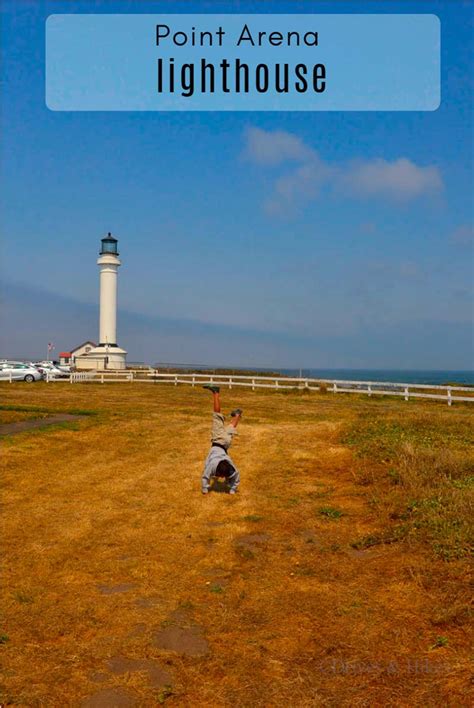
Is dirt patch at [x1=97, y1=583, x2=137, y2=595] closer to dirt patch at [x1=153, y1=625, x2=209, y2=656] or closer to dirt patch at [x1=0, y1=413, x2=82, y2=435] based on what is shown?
dirt patch at [x1=153, y1=625, x2=209, y2=656]

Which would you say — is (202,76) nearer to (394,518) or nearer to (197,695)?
(394,518)

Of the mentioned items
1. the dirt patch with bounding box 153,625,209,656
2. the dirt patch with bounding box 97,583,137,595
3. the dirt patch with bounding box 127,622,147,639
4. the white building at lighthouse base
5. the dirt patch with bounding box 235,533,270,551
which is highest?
the white building at lighthouse base

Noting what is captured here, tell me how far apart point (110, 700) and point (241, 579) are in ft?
8.42

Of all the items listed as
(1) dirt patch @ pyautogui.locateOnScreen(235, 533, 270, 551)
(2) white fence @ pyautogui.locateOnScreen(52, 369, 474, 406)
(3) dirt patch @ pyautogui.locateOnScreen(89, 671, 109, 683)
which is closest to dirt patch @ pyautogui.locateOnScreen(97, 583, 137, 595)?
(3) dirt patch @ pyautogui.locateOnScreen(89, 671, 109, 683)

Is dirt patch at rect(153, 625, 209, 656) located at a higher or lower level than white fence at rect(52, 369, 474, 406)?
lower

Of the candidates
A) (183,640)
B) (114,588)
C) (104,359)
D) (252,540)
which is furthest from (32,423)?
(104,359)

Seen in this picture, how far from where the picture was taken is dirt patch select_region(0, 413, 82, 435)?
16.8 m

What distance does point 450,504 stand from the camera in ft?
27.4

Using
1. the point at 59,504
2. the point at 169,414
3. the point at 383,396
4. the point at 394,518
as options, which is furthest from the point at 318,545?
the point at 383,396

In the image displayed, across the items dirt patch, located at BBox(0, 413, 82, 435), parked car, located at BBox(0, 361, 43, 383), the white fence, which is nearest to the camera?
dirt patch, located at BBox(0, 413, 82, 435)

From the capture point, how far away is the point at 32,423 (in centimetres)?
1853

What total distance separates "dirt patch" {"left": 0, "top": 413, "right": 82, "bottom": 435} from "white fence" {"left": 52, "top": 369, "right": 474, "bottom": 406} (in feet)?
52.9

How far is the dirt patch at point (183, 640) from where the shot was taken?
514 centimetres

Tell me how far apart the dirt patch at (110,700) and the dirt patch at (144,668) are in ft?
0.78
